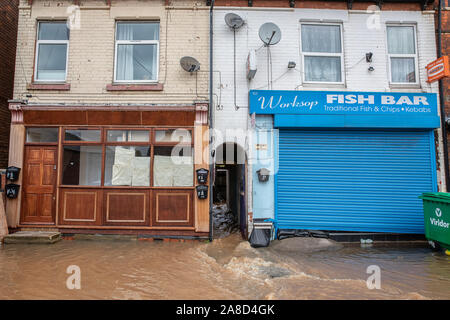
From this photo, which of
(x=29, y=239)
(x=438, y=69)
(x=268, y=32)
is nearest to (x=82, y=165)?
(x=29, y=239)

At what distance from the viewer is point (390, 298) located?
404cm

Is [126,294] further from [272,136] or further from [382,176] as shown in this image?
[382,176]

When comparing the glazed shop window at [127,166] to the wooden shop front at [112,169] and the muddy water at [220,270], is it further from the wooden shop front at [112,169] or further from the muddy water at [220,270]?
the muddy water at [220,270]

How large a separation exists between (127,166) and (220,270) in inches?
165

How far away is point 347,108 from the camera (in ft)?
24.3

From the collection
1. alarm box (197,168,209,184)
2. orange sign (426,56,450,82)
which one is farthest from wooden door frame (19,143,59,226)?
orange sign (426,56,450,82)

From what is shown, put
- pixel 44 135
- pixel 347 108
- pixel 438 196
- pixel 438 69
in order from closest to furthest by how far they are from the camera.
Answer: pixel 438 196 → pixel 438 69 → pixel 347 108 → pixel 44 135

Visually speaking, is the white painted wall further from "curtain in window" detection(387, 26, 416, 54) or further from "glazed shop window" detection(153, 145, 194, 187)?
"glazed shop window" detection(153, 145, 194, 187)

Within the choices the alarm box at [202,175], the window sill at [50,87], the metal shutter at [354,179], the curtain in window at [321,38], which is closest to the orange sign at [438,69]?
the metal shutter at [354,179]

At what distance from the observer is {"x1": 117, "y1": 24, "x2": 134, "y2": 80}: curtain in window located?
26.2 ft

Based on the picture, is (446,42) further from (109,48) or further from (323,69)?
(109,48)

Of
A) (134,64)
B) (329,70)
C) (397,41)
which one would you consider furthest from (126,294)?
(397,41)

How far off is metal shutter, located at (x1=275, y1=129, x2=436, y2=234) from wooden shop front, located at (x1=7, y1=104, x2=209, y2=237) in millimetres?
2538

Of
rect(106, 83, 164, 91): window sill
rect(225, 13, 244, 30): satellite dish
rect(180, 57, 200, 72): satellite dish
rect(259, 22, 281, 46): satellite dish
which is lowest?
rect(106, 83, 164, 91): window sill
